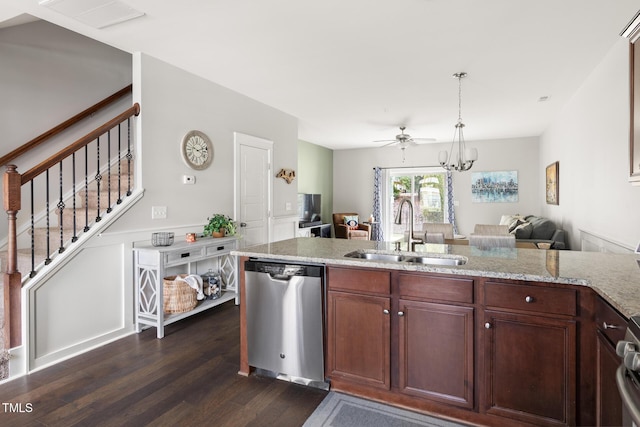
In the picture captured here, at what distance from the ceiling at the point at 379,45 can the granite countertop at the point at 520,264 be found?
1789 millimetres

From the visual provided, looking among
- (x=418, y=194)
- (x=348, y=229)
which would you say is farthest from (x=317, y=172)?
(x=418, y=194)

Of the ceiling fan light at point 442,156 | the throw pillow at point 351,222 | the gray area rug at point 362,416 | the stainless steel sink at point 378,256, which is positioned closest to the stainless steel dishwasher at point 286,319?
the gray area rug at point 362,416

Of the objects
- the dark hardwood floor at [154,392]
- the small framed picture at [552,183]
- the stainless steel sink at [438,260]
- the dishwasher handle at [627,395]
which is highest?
the small framed picture at [552,183]

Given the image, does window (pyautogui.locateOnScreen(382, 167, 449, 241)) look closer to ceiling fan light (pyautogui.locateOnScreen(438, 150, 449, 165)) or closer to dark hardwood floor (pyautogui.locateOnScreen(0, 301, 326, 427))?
ceiling fan light (pyautogui.locateOnScreen(438, 150, 449, 165))

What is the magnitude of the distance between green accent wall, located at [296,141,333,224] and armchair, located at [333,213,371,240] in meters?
0.54

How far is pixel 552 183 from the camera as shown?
241 inches

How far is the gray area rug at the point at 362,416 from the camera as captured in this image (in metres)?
1.93

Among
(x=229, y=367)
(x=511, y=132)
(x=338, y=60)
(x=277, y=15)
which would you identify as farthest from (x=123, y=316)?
(x=511, y=132)

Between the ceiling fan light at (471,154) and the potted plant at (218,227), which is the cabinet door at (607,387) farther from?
the potted plant at (218,227)

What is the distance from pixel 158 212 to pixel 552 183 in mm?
6261

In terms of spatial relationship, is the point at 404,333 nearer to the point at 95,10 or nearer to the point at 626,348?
the point at 626,348

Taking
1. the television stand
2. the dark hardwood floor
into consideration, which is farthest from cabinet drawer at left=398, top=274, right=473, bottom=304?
the television stand

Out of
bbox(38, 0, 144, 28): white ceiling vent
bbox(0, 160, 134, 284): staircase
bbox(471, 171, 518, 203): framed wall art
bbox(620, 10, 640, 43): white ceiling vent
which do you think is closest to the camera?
bbox(620, 10, 640, 43): white ceiling vent

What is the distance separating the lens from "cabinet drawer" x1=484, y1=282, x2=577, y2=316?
5.43ft
